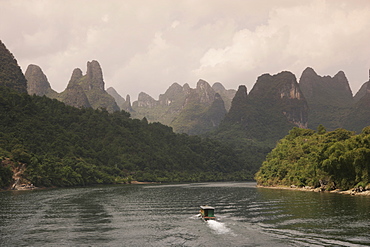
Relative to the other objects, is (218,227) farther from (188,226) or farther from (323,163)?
(323,163)

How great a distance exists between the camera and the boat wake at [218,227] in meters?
39.5

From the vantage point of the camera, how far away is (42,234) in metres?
38.7

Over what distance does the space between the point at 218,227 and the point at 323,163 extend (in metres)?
48.5

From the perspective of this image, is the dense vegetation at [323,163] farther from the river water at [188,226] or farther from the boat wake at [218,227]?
A: the boat wake at [218,227]

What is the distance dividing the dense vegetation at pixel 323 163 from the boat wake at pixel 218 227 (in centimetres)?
4249

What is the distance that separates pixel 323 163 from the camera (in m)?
82.3

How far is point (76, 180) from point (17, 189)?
30080 millimetres

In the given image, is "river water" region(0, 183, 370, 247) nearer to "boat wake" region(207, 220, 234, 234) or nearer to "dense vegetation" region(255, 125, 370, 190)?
"boat wake" region(207, 220, 234, 234)

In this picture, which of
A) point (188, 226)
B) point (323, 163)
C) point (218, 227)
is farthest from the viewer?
point (323, 163)

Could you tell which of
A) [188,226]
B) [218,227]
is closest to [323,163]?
[218,227]

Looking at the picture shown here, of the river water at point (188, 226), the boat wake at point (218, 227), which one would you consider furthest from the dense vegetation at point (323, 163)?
the boat wake at point (218, 227)

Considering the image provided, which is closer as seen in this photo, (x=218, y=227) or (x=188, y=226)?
(x=218, y=227)

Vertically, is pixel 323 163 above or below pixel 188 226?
above

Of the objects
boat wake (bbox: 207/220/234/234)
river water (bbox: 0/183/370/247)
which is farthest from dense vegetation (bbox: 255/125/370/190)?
boat wake (bbox: 207/220/234/234)
